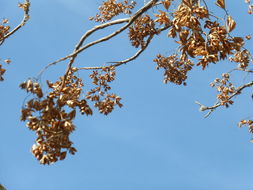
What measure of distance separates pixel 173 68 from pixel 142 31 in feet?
8.21

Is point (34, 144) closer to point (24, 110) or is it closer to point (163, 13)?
point (24, 110)

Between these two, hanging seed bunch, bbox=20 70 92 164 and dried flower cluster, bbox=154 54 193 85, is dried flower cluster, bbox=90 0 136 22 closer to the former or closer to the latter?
dried flower cluster, bbox=154 54 193 85

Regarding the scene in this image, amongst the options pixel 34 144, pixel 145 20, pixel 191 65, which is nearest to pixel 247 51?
pixel 191 65

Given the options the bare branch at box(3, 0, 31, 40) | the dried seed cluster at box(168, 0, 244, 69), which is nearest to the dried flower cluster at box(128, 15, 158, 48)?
the dried seed cluster at box(168, 0, 244, 69)

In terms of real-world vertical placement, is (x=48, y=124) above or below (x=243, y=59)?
below

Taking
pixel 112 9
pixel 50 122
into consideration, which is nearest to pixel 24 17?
pixel 112 9

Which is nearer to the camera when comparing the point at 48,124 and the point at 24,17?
the point at 48,124

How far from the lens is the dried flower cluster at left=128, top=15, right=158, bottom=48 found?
7.86m

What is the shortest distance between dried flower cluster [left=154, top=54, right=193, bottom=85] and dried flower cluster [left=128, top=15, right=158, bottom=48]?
231 cm

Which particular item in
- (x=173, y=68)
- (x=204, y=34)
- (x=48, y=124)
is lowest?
(x=48, y=124)

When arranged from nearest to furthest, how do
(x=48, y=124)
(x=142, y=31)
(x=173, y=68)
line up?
1. (x=48, y=124)
2. (x=142, y=31)
3. (x=173, y=68)

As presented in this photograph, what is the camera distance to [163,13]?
6.03 m

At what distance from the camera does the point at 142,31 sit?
7.90 meters

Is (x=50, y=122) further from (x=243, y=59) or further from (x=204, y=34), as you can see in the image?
(x=243, y=59)
